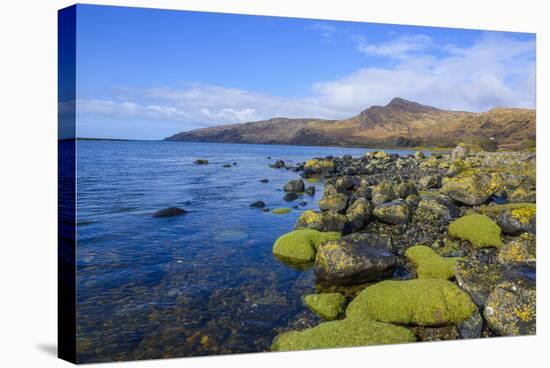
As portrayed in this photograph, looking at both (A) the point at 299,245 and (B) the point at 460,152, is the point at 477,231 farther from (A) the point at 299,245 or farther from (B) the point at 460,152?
(A) the point at 299,245

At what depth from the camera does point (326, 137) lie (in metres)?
13.7

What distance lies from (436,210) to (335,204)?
4115mm

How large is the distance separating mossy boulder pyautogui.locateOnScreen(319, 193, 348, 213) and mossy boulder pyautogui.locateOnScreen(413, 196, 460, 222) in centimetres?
306

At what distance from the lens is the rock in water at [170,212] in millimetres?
14336

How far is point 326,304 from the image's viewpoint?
9.66 m

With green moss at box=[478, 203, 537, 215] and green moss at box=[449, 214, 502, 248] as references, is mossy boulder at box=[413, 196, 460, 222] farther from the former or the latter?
green moss at box=[449, 214, 502, 248]

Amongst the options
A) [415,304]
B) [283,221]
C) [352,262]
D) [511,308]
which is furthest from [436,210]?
[415,304]

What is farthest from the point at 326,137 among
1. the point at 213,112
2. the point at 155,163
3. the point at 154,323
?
the point at 154,323

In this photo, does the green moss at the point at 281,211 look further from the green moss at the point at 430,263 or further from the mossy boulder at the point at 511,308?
the mossy boulder at the point at 511,308

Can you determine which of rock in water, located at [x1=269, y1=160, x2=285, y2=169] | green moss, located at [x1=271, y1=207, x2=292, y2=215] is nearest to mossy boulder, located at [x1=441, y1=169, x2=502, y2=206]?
green moss, located at [x1=271, y1=207, x2=292, y2=215]

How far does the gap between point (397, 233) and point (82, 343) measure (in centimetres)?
1055

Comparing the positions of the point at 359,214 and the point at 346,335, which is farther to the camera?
the point at 359,214

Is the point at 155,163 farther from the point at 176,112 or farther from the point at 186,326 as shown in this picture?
the point at 186,326

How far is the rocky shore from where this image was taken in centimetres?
916
